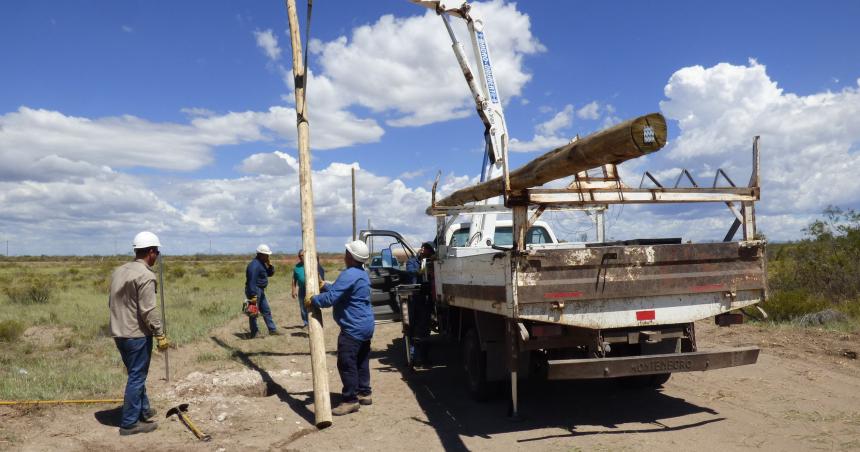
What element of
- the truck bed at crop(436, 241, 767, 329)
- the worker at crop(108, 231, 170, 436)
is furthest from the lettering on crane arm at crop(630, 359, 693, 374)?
the worker at crop(108, 231, 170, 436)

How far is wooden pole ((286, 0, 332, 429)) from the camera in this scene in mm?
6379

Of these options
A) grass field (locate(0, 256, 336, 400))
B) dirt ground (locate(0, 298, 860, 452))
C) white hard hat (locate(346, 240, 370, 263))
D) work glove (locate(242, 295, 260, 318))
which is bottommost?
dirt ground (locate(0, 298, 860, 452))

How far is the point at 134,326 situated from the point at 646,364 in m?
4.61

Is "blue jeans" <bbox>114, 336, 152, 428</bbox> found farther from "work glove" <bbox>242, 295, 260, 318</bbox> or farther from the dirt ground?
"work glove" <bbox>242, 295, 260, 318</bbox>

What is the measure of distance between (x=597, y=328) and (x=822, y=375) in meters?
3.83

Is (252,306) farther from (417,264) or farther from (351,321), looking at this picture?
(351,321)

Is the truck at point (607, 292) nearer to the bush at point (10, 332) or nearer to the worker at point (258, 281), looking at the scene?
the worker at point (258, 281)

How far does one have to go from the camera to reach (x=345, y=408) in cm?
674

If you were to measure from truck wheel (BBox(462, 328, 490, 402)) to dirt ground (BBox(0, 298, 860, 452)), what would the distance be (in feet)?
0.55

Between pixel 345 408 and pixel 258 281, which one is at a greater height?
pixel 258 281

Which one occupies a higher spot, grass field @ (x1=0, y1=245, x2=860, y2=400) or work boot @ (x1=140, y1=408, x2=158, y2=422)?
grass field @ (x1=0, y1=245, x2=860, y2=400)

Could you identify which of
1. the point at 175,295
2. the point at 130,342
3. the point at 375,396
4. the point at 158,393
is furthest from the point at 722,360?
the point at 175,295

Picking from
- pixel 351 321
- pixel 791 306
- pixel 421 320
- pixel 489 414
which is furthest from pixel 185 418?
pixel 791 306

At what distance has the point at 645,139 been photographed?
4.15 meters
